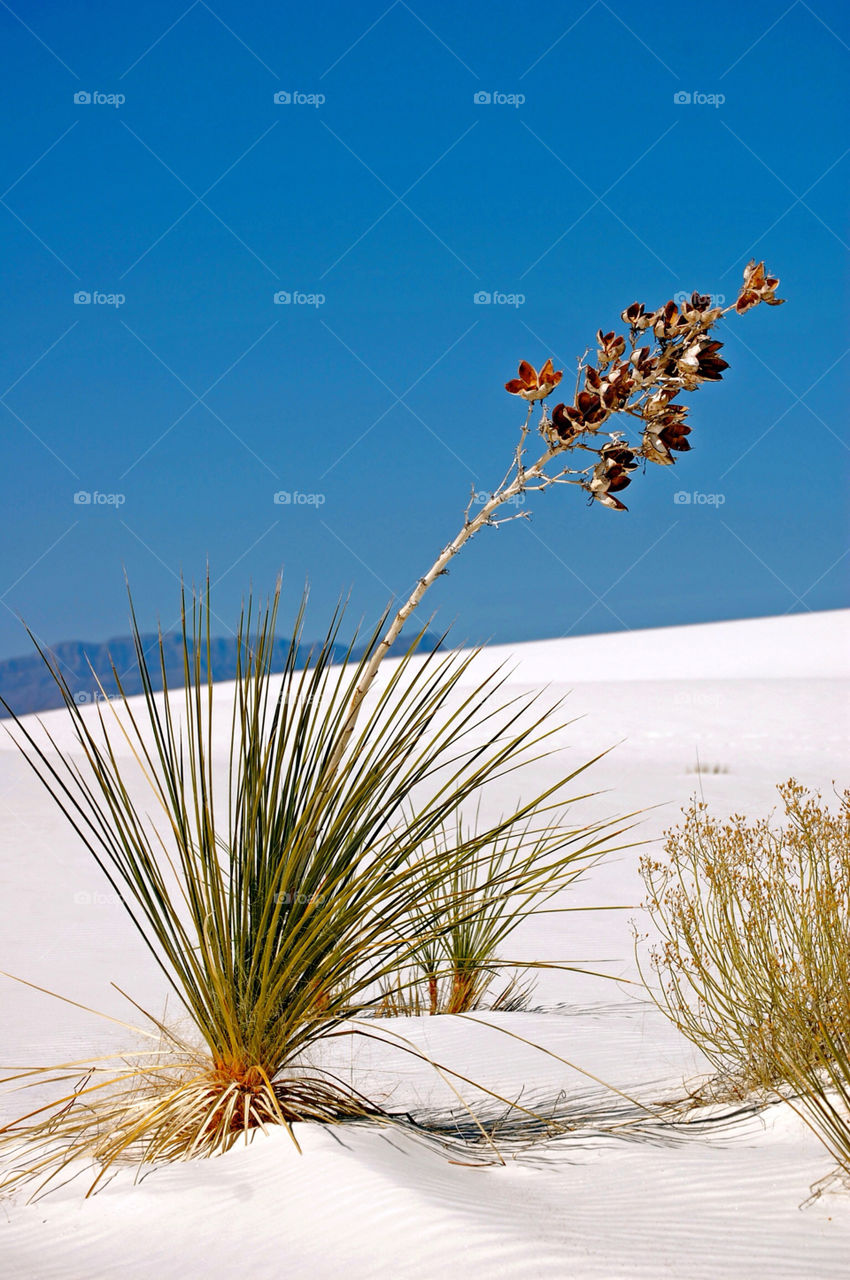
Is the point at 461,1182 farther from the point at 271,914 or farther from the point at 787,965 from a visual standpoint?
the point at 787,965

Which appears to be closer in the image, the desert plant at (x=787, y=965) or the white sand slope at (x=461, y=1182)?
the white sand slope at (x=461, y=1182)

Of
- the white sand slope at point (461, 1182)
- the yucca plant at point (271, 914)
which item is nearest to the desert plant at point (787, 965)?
the white sand slope at point (461, 1182)

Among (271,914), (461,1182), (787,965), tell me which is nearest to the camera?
(461,1182)

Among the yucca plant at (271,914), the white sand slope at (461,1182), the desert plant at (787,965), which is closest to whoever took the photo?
the white sand slope at (461,1182)

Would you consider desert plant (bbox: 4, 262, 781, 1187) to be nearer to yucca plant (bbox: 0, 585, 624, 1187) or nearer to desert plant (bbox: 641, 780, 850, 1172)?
yucca plant (bbox: 0, 585, 624, 1187)

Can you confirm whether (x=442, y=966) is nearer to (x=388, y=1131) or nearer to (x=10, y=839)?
(x=388, y=1131)

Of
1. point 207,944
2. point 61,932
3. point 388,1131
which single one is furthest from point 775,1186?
point 61,932

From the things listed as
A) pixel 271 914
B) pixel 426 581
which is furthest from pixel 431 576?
pixel 271 914

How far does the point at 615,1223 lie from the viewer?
6.90 ft

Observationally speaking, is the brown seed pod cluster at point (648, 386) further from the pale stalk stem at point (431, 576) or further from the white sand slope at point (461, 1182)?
the white sand slope at point (461, 1182)

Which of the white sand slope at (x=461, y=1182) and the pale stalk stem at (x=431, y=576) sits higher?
the pale stalk stem at (x=431, y=576)

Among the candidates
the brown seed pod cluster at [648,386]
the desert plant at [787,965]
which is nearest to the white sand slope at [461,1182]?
the desert plant at [787,965]

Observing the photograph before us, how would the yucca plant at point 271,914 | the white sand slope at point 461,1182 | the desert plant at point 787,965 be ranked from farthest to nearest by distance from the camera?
1. the desert plant at point 787,965
2. the yucca plant at point 271,914
3. the white sand slope at point 461,1182

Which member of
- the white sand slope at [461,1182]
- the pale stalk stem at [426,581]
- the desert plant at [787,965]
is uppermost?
the pale stalk stem at [426,581]
